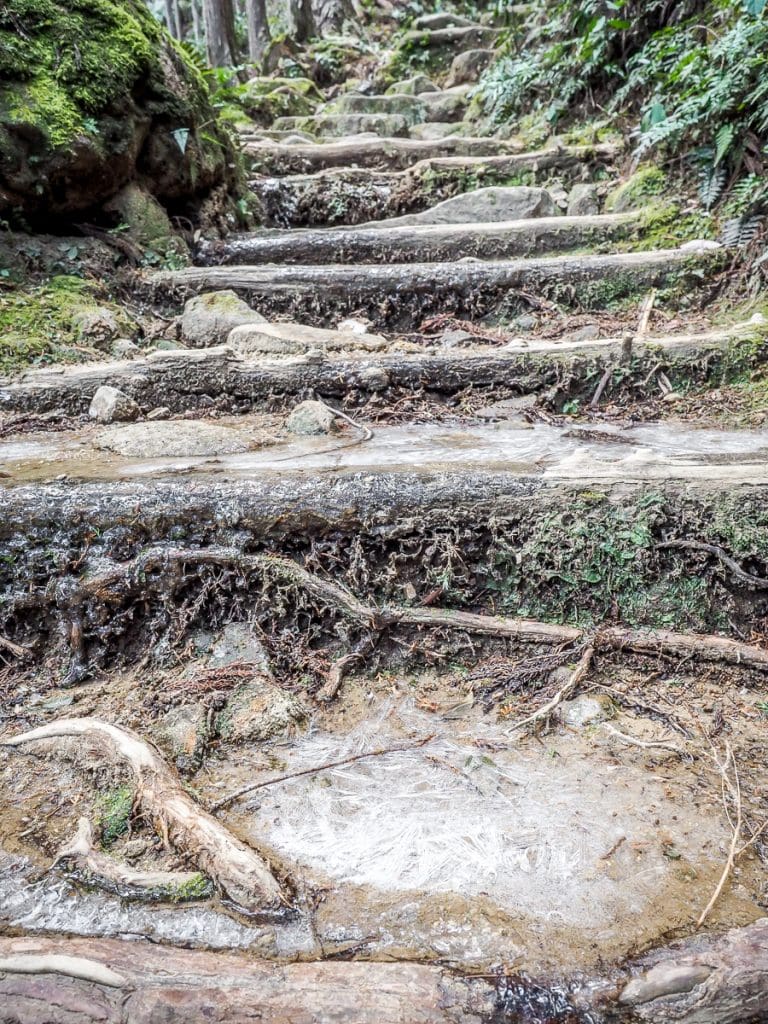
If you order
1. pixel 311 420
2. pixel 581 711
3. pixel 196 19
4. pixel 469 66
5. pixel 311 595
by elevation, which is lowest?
pixel 581 711

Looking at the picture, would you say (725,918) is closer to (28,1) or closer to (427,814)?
(427,814)

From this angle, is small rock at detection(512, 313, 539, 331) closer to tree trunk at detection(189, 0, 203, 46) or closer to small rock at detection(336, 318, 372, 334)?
small rock at detection(336, 318, 372, 334)

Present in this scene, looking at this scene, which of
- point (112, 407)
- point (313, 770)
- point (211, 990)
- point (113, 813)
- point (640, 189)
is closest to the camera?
point (211, 990)

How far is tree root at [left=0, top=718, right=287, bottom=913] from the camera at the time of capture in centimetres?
160

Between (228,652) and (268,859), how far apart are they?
3.34ft

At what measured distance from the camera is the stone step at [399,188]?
22.8ft

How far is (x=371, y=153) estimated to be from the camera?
309 inches

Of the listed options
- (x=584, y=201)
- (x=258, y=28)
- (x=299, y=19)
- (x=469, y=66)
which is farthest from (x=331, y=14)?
(x=584, y=201)

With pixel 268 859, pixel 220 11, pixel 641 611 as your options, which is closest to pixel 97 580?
pixel 268 859

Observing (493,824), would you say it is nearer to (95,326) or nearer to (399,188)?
(95,326)

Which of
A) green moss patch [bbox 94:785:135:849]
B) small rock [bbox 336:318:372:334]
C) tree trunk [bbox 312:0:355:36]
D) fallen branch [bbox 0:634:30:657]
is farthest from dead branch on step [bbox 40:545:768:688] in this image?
tree trunk [bbox 312:0:355:36]

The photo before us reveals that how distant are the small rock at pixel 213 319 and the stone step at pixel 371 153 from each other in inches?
158

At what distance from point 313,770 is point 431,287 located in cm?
406

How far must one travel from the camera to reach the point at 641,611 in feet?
8.34
